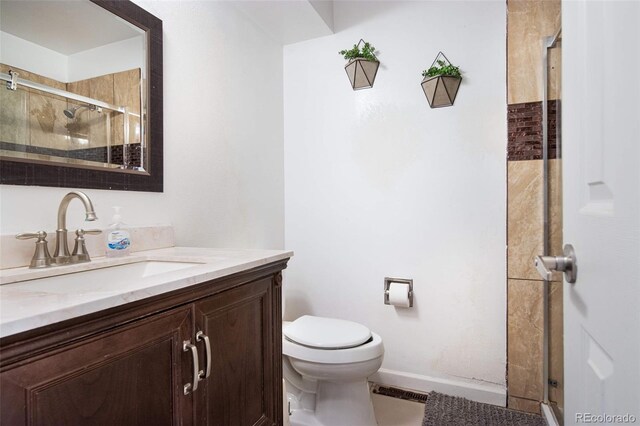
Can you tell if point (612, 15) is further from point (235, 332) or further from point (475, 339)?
point (475, 339)

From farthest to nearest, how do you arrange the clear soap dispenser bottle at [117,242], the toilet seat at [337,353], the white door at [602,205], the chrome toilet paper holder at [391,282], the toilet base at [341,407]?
1. the chrome toilet paper holder at [391,282]
2. the toilet base at [341,407]
3. the toilet seat at [337,353]
4. the clear soap dispenser bottle at [117,242]
5. the white door at [602,205]

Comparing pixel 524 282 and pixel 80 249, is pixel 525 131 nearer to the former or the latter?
pixel 524 282

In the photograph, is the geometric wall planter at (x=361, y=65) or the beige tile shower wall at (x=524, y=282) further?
the geometric wall planter at (x=361, y=65)

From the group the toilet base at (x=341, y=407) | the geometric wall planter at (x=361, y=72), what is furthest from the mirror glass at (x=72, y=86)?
the toilet base at (x=341, y=407)

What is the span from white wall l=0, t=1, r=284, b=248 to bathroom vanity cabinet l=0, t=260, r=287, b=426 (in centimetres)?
60

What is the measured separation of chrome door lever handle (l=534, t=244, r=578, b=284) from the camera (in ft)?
2.02

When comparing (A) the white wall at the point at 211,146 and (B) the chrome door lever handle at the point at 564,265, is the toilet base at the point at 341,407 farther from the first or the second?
(B) the chrome door lever handle at the point at 564,265

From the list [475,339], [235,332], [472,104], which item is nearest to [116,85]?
[235,332]

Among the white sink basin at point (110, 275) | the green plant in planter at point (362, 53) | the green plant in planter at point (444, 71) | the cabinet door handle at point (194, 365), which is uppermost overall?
the green plant in planter at point (362, 53)

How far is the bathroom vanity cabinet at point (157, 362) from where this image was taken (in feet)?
1.83

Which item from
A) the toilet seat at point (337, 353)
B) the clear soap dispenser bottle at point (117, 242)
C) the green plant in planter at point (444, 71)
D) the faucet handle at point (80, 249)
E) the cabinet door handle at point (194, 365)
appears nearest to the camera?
the cabinet door handle at point (194, 365)

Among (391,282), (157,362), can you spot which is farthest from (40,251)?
(391,282)

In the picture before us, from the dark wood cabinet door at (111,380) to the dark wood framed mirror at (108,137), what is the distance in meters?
0.66

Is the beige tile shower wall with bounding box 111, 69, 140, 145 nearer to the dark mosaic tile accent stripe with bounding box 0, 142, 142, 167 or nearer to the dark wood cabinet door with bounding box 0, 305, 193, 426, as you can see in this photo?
the dark mosaic tile accent stripe with bounding box 0, 142, 142, 167
